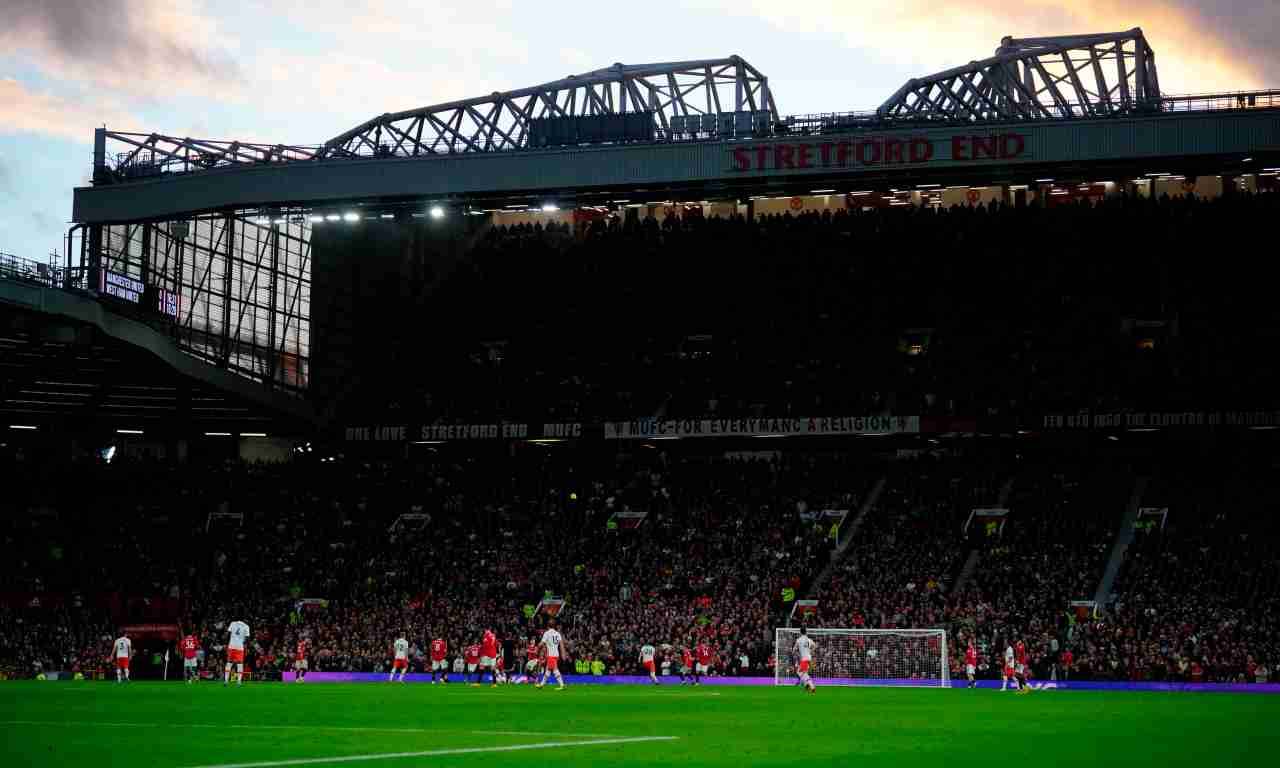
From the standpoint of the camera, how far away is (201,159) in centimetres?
6425

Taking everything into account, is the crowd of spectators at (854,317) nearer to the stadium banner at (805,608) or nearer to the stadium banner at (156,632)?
the stadium banner at (805,608)

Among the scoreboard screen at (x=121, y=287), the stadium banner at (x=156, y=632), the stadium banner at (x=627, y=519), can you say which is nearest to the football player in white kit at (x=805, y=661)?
the stadium banner at (x=627, y=519)

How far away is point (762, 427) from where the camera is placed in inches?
2517

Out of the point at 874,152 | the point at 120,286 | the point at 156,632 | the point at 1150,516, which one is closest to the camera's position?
the point at 1150,516

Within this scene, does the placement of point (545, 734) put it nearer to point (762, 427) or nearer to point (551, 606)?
point (551, 606)

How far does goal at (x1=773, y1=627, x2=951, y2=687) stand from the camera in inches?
1922

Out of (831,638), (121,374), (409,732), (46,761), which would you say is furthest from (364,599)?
(46,761)

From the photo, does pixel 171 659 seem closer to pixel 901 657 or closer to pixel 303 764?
pixel 901 657

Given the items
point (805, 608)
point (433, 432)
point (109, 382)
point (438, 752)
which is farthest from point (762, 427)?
point (438, 752)

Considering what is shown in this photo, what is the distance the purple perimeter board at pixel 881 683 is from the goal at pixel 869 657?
23 centimetres

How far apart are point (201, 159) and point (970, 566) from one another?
120 ft

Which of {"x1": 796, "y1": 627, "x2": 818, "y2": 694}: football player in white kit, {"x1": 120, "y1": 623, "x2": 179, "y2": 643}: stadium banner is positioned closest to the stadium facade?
{"x1": 120, "y1": 623, "x2": 179, "y2": 643}: stadium banner

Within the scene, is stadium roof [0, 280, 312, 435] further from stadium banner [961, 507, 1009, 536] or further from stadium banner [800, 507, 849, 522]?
stadium banner [961, 507, 1009, 536]

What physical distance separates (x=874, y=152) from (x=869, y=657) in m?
20.5
